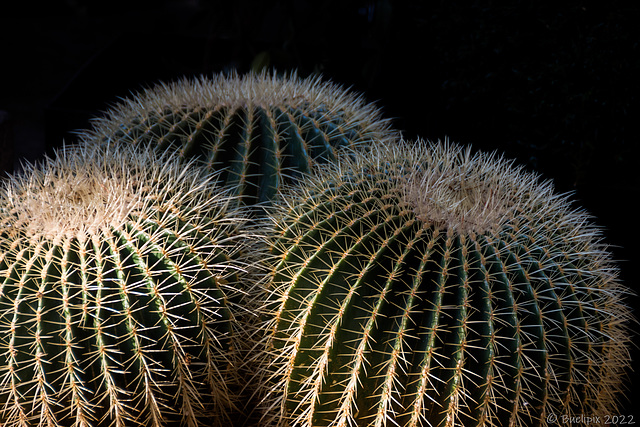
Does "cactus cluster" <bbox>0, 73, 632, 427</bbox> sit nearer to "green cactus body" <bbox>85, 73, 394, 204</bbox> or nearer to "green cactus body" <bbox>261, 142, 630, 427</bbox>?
"green cactus body" <bbox>261, 142, 630, 427</bbox>

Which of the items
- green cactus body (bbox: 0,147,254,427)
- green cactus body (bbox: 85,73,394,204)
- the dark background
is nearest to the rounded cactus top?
green cactus body (bbox: 0,147,254,427)

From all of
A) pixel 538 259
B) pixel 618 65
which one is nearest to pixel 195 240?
pixel 538 259

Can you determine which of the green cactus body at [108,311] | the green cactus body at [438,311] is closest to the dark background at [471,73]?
the green cactus body at [438,311]

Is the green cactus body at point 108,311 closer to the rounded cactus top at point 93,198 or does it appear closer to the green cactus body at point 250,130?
the rounded cactus top at point 93,198

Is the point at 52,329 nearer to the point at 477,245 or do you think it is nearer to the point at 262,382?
the point at 262,382

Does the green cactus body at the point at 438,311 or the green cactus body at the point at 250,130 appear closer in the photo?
the green cactus body at the point at 438,311
